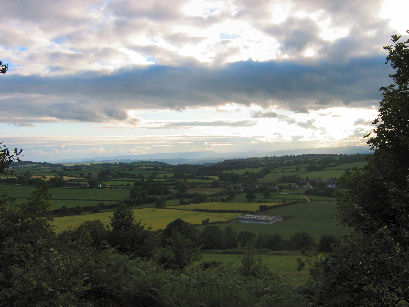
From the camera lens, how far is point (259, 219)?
4981cm

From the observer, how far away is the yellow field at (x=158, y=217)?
44166 mm

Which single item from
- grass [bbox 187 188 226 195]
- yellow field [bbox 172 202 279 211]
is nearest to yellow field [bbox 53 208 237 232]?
yellow field [bbox 172 202 279 211]

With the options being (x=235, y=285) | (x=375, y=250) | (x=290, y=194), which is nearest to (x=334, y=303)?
(x=375, y=250)

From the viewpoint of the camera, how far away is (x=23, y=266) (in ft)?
20.9

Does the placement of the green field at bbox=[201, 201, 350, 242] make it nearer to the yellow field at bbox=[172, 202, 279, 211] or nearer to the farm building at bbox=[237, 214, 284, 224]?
the farm building at bbox=[237, 214, 284, 224]

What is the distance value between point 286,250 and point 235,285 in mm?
27453

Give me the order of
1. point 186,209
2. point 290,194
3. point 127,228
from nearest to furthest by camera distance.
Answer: point 127,228
point 186,209
point 290,194

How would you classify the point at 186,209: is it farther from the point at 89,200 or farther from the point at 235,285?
the point at 235,285

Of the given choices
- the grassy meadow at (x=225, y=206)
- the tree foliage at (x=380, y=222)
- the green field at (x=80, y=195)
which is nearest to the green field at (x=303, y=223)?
the grassy meadow at (x=225, y=206)

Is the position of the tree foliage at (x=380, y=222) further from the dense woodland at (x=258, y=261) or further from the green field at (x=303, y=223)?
the green field at (x=303, y=223)

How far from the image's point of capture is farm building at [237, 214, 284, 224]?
162 feet

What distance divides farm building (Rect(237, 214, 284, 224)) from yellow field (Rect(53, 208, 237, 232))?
2006 mm

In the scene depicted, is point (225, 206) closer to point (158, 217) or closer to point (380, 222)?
point (158, 217)

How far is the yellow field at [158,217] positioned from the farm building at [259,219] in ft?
6.58
